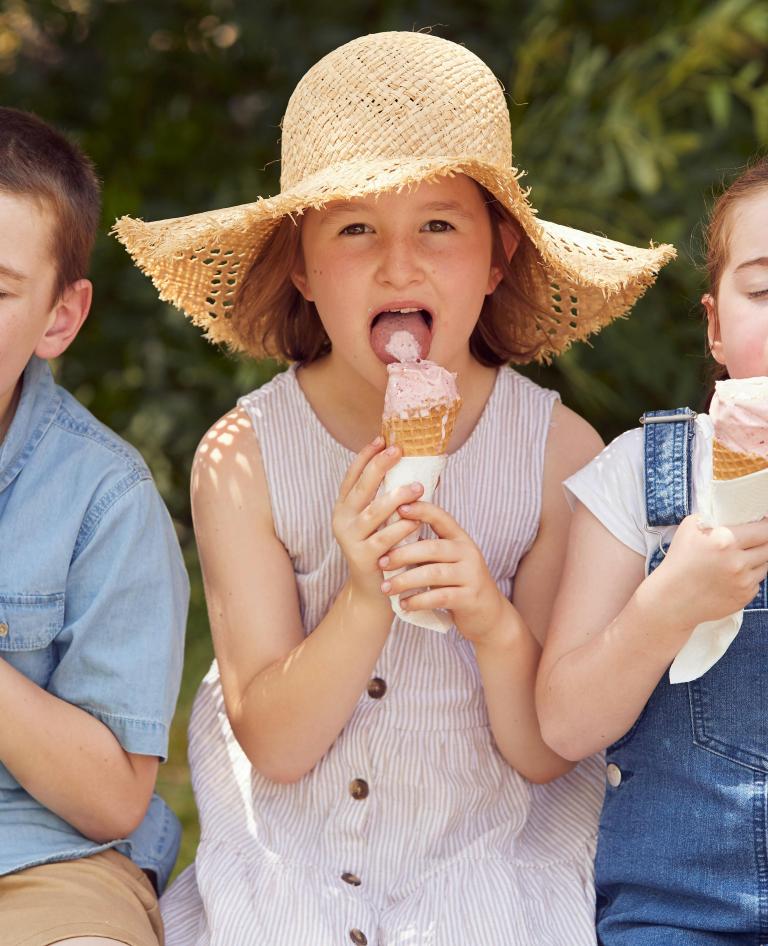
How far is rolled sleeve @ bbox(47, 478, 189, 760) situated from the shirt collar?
17 cm

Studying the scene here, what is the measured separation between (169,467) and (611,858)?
97.2 inches

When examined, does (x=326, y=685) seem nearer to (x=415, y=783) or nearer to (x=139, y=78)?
(x=415, y=783)

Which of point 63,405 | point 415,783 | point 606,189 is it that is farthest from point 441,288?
point 606,189

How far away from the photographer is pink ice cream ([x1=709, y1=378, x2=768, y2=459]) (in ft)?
6.47

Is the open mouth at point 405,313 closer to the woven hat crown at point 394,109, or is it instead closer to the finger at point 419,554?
the woven hat crown at point 394,109

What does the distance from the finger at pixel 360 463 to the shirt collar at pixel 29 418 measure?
0.53 m

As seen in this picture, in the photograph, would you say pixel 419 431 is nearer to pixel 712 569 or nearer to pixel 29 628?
pixel 712 569

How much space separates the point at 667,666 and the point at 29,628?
101 centimetres

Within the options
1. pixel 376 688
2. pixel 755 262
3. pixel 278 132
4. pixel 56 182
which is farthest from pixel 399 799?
pixel 278 132

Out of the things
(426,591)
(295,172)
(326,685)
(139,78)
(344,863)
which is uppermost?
(139,78)

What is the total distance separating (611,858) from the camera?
2.32 m

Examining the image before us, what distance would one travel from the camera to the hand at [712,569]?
2047 mm

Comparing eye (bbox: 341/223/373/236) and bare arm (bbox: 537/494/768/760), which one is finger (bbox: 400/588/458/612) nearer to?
bare arm (bbox: 537/494/768/760)

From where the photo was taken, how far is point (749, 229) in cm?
226
